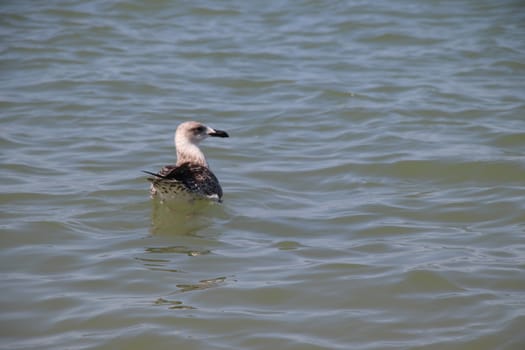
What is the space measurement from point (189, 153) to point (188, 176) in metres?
0.87

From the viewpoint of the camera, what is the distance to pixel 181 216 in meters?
8.48

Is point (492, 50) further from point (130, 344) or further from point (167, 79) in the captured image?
A: point (130, 344)

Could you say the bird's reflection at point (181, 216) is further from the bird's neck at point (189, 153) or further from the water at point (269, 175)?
the bird's neck at point (189, 153)

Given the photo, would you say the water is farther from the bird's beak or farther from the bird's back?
the bird's beak

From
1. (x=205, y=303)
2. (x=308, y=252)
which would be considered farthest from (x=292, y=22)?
(x=205, y=303)

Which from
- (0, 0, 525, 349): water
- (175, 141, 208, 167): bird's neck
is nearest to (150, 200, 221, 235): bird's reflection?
(0, 0, 525, 349): water

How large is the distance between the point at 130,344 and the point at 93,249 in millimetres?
1936

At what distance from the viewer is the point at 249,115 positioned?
11.8 m

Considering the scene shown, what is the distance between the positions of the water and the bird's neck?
0.49 metres

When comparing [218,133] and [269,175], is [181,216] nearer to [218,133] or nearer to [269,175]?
[218,133]

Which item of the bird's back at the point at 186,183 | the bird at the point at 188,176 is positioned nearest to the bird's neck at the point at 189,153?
the bird at the point at 188,176

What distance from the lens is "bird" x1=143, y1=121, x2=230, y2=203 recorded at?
27.1ft

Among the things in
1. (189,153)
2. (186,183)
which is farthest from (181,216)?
(189,153)

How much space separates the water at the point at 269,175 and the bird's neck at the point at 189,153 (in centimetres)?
49
